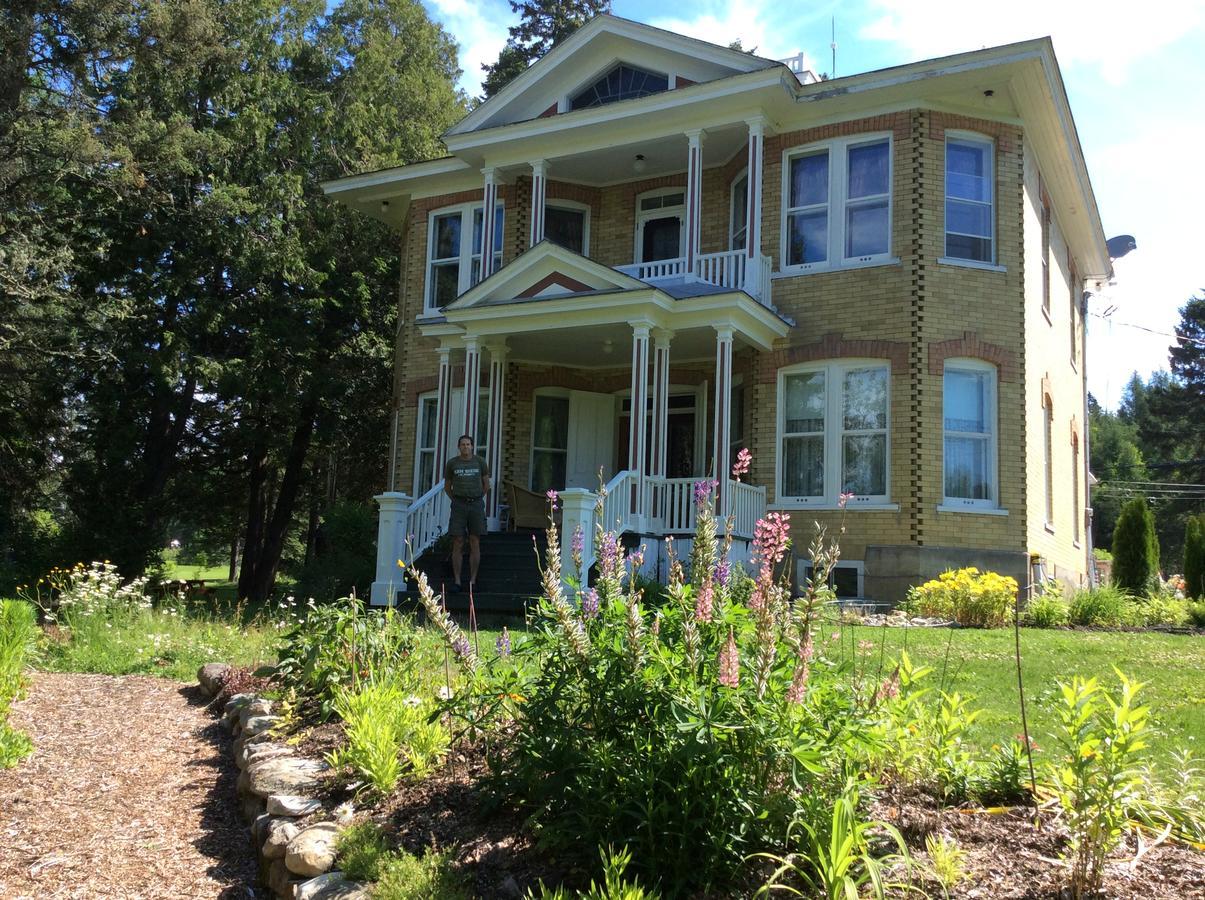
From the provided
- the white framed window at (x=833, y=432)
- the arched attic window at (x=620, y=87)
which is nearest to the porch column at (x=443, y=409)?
the arched attic window at (x=620, y=87)

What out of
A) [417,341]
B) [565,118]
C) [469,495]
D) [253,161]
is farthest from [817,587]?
[253,161]

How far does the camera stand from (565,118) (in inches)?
577


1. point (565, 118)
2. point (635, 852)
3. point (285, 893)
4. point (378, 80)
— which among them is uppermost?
point (378, 80)

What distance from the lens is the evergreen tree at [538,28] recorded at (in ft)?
108

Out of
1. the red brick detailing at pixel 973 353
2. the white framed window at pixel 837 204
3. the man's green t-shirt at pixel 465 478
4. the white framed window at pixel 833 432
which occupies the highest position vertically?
the white framed window at pixel 837 204

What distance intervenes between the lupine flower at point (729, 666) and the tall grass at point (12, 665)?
14.1 feet

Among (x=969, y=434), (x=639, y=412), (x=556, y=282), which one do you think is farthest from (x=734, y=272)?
(x=969, y=434)

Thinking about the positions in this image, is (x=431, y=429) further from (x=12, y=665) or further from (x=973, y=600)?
(x=12, y=665)

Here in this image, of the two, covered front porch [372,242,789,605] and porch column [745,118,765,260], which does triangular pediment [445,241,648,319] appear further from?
porch column [745,118,765,260]

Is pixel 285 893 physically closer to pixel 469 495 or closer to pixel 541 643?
pixel 541 643

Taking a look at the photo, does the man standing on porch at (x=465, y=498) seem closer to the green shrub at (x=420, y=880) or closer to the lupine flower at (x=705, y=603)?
the green shrub at (x=420, y=880)

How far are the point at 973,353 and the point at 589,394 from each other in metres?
6.11

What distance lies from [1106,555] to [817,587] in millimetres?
30433

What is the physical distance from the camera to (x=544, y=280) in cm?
1352
